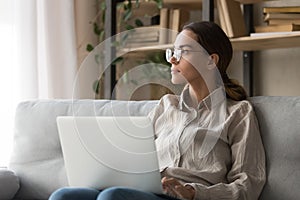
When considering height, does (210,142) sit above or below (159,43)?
below

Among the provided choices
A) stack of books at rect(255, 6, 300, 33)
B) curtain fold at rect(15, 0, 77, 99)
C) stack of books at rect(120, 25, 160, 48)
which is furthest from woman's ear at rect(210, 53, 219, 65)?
curtain fold at rect(15, 0, 77, 99)

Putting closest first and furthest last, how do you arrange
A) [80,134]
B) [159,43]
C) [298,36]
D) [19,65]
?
[80,134] → [159,43] → [298,36] → [19,65]

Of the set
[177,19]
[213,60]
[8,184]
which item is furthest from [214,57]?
[177,19]

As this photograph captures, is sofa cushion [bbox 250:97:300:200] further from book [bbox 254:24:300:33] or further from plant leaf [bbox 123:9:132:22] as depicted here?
plant leaf [bbox 123:9:132:22]

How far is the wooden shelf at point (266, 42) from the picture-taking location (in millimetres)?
2580

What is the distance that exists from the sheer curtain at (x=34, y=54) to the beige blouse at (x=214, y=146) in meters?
1.10

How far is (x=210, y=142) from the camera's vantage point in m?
2.04

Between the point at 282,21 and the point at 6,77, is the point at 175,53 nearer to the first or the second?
the point at 282,21

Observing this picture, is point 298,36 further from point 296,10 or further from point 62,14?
point 62,14

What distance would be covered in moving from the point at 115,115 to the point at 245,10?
4.06ft

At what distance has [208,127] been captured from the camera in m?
2.07

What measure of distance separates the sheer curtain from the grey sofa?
0.50 meters

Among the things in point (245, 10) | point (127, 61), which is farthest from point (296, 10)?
point (127, 61)

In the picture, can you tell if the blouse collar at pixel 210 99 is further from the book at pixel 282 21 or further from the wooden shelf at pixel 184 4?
the wooden shelf at pixel 184 4
